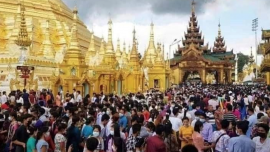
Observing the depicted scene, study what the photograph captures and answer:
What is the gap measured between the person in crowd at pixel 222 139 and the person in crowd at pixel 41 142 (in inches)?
123

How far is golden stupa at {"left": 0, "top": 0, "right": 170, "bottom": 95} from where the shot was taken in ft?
87.4

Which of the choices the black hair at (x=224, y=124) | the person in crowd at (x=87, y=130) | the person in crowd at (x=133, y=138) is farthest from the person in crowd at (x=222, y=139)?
the person in crowd at (x=87, y=130)

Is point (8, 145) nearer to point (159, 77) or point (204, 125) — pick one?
point (204, 125)

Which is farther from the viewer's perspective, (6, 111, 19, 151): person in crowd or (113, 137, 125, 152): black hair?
(6, 111, 19, 151): person in crowd

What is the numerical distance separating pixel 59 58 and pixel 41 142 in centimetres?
3014

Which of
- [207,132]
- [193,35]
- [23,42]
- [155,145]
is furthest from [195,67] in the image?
[155,145]

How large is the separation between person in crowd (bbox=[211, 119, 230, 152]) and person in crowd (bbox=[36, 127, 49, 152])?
312cm

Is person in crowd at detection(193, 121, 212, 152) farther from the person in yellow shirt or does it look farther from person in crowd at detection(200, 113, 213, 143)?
person in crowd at detection(200, 113, 213, 143)

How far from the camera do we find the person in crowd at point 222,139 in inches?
318

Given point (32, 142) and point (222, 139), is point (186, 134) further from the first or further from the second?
point (32, 142)

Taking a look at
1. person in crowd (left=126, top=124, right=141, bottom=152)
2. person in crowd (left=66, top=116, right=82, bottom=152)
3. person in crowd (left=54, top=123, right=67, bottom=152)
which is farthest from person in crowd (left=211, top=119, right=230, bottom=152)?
person in crowd (left=54, top=123, right=67, bottom=152)

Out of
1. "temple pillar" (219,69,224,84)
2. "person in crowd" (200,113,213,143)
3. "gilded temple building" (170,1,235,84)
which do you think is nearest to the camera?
"person in crowd" (200,113,213,143)

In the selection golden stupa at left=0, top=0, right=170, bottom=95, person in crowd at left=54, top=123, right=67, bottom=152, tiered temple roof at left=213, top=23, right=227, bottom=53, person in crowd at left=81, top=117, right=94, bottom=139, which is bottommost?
person in crowd at left=54, top=123, right=67, bottom=152

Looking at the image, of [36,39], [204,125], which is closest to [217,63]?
[36,39]
